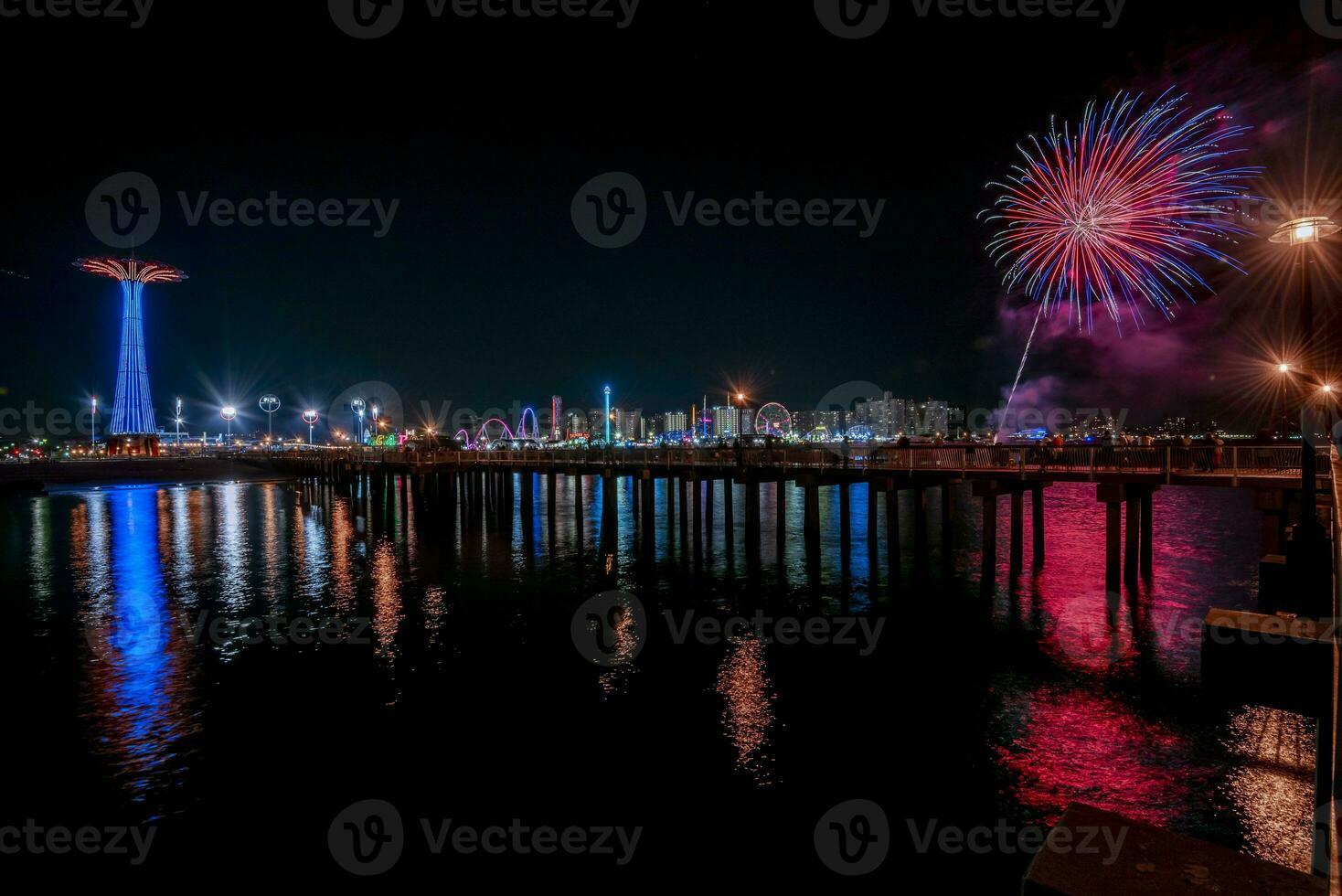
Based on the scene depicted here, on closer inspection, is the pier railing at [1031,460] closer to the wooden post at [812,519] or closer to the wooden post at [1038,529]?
the wooden post at [812,519]

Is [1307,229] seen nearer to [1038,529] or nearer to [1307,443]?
[1307,443]

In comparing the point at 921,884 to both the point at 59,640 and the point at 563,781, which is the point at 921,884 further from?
the point at 59,640

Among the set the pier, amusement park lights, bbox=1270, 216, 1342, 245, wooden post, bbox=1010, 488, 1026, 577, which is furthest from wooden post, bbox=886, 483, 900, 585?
amusement park lights, bbox=1270, 216, 1342, 245

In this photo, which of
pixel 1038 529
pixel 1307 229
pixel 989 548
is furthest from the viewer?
pixel 1038 529

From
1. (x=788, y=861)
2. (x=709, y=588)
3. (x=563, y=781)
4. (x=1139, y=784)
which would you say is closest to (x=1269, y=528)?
(x=1139, y=784)

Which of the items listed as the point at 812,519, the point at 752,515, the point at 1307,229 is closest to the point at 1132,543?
the point at 812,519

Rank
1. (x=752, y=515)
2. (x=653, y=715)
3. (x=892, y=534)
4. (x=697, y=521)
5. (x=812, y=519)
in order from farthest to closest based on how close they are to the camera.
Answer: (x=697, y=521)
(x=752, y=515)
(x=812, y=519)
(x=892, y=534)
(x=653, y=715)
